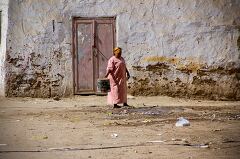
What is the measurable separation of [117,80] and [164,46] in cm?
248

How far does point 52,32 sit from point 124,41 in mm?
1858

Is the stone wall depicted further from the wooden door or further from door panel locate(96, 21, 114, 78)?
door panel locate(96, 21, 114, 78)

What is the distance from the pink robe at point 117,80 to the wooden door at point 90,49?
2.04 m

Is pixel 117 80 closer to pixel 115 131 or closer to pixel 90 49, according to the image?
pixel 90 49

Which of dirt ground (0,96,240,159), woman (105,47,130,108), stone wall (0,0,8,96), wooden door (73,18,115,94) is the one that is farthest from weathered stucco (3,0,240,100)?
woman (105,47,130,108)

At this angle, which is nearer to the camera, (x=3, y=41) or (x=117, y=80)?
(x=117, y=80)

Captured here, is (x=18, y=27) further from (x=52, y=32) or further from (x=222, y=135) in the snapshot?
(x=222, y=135)

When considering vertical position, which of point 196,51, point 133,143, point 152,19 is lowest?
point 133,143

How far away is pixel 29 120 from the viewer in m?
8.65

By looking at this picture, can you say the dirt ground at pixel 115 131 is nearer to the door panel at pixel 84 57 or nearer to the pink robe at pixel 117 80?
the pink robe at pixel 117 80

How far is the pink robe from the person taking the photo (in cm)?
1058

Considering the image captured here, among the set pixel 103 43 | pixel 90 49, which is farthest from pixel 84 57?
pixel 103 43

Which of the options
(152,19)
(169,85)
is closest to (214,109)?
(169,85)

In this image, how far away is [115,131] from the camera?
7211 millimetres
